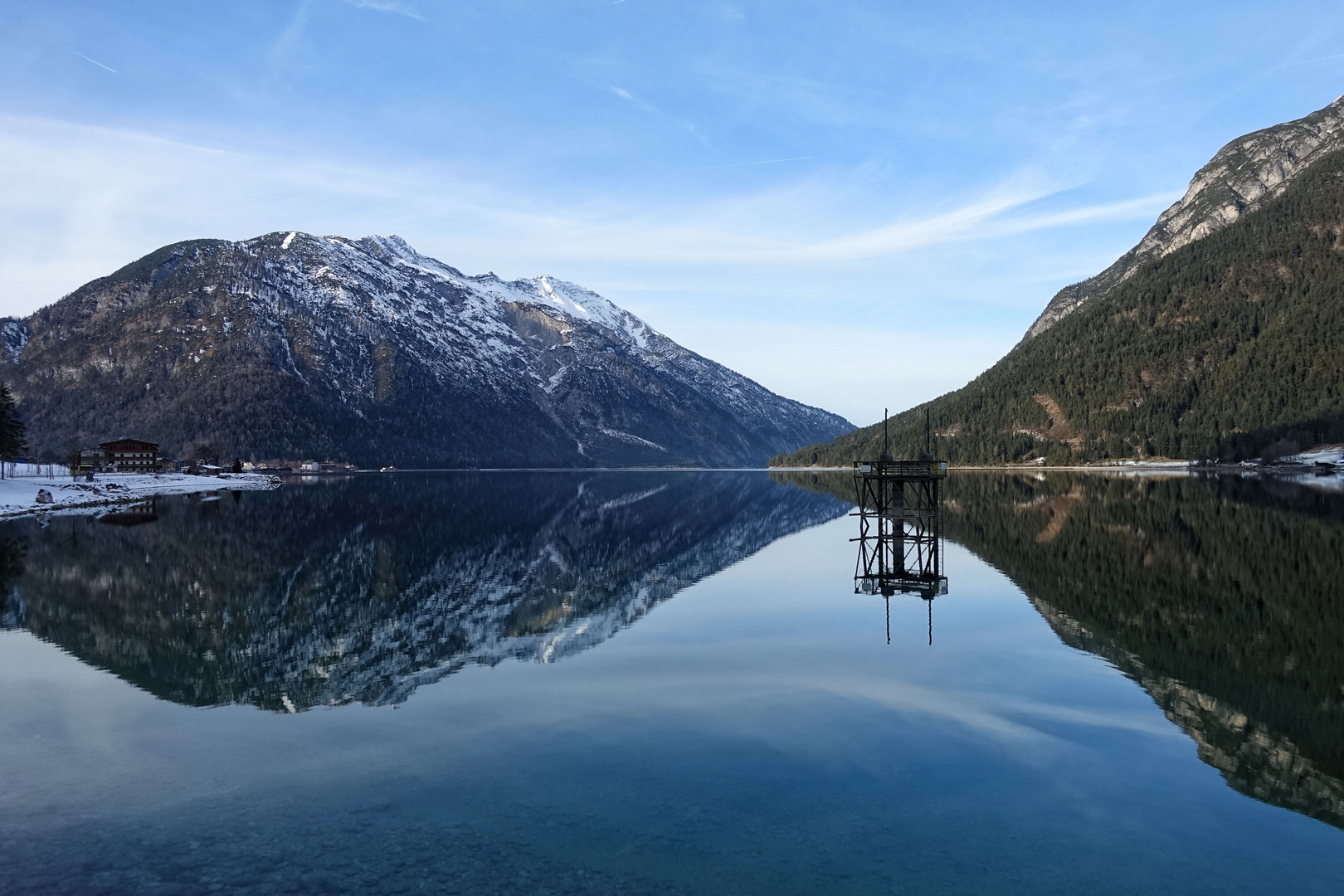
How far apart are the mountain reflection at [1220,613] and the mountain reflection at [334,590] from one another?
65.5 feet

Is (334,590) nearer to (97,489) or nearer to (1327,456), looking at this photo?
(97,489)

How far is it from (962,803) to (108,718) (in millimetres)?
22864

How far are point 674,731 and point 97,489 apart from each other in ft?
475

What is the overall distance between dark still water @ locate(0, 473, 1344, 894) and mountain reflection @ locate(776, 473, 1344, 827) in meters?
0.18

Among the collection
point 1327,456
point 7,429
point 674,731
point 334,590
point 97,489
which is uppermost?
point 7,429

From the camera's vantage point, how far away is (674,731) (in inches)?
913

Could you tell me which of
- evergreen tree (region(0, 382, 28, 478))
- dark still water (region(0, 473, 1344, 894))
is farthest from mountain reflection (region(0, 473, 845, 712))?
evergreen tree (region(0, 382, 28, 478))

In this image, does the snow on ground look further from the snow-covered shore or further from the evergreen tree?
the evergreen tree

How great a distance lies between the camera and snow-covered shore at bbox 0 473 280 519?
106812 millimetres

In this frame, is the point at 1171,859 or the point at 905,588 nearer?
the point at 1171,859

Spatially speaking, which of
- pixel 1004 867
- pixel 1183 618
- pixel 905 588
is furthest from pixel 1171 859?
pixel 905 588

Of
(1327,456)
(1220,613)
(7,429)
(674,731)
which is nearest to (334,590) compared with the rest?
(674,731)

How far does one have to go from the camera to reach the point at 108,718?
24328mm

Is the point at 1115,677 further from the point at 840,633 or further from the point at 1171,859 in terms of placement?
the point at 1171,859
